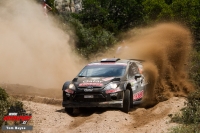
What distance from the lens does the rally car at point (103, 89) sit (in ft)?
45.0

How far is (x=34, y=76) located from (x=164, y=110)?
12.9 meters

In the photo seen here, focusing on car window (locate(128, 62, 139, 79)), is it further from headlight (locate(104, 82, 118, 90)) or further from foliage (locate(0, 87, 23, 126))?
foliage (locate(0, 87, 23, 126))

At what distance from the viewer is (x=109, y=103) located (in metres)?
13.6

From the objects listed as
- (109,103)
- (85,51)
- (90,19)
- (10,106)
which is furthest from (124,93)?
(90,19)

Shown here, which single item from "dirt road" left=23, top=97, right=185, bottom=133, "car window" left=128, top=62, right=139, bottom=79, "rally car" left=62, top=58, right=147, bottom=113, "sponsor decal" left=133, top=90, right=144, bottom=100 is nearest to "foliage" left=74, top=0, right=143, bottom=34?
"car window" left=128, top=62, right=139, bottom=79

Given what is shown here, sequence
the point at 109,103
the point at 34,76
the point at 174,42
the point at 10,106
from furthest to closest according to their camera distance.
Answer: the point at 34,76
the point at 174,42
the point at 109,103
the point at 10,106

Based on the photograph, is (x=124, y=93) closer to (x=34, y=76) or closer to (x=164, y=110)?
(x=164, y=110)

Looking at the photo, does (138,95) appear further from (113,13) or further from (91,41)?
(113,13)

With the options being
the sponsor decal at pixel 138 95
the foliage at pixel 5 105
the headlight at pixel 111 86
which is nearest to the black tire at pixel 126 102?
the headlight at pixel 111 86

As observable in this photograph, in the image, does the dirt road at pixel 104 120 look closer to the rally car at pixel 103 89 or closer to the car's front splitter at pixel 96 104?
the car's front splitter at pixel 96 104

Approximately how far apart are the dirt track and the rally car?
0.30 m

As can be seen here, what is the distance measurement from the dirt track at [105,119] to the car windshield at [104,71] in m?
1.11

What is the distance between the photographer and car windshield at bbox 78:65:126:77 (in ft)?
48.6

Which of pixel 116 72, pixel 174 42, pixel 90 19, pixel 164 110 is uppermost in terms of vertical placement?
pixel 90 19
